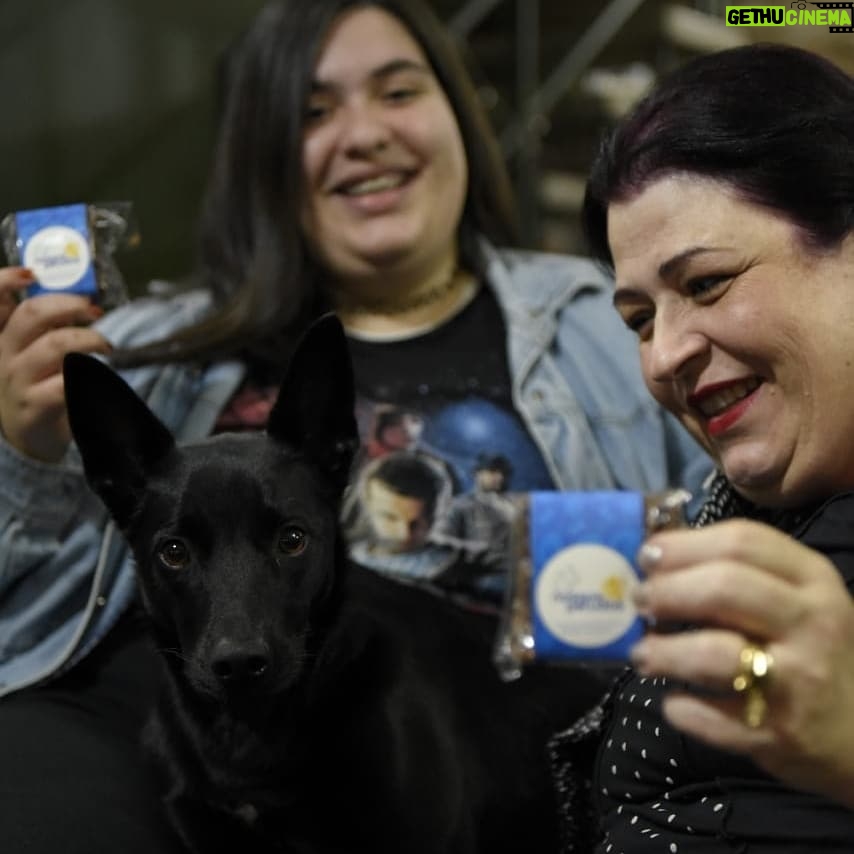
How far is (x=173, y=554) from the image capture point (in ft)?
3.56

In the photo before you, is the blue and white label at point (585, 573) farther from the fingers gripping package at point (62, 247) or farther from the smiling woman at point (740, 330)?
the fingers gripping package at point (62, 247)

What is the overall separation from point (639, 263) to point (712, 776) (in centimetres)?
45

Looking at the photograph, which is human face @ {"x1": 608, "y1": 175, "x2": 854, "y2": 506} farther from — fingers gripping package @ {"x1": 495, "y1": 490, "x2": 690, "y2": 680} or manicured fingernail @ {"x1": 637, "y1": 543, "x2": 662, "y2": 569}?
manicured fingernail @ {"x1": 637, "y1": 543, "x2": 662, "y2": 569}

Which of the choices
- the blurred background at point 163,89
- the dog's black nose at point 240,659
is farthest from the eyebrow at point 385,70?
the dog's black nose at point 240,659

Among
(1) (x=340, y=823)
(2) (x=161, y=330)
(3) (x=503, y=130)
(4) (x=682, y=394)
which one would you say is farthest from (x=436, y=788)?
(3) (x=503, y=130)

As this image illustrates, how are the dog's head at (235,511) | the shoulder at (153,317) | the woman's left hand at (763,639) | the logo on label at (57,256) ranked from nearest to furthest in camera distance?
the woman's left hand at (763,639) < the dog's head at (235,511) < the logo on label at (57,256) < the shoulder at (153,317)

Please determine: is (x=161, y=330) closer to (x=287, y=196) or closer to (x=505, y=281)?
(x=287, y=196)

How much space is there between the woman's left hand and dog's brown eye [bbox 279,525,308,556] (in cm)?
51

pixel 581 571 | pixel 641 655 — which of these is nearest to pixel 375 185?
pixel 581 571

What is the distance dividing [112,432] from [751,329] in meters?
0.66

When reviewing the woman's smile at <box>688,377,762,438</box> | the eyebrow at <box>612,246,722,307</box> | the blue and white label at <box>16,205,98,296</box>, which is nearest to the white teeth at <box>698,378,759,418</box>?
the woman's smile at <box>688,377,762,438</box>

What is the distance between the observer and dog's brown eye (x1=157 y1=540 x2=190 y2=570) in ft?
3.53

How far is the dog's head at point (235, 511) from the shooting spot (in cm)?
101

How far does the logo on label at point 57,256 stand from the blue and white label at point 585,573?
75cm
